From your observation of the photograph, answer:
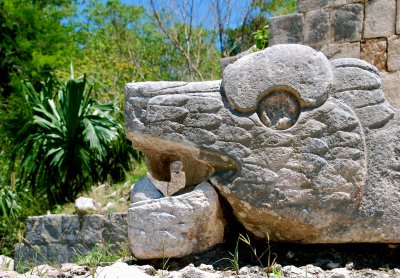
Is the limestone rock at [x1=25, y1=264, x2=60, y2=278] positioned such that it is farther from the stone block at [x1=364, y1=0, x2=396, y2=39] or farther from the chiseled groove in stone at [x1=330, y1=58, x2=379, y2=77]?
the stone block at [x1=364, y1=0, x2=396, y2=39]

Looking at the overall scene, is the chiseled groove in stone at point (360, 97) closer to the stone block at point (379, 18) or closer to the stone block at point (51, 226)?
the stone block at point (379, 18)


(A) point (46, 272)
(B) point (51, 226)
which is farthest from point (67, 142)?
(A) point (46, 272)

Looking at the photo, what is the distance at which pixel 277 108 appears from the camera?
8.65 feet

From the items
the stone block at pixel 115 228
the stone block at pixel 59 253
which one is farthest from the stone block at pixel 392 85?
the stone block at pixel 59 253

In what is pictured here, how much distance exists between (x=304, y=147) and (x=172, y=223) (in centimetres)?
66

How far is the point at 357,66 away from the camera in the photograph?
2.62 m

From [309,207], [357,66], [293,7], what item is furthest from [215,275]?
[293,7]

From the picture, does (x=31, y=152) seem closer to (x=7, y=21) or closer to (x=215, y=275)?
(x=215, y=275)

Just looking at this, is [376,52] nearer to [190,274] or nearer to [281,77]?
[281,77]

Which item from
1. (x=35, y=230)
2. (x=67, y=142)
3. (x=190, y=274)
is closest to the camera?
(x=190, y=274)

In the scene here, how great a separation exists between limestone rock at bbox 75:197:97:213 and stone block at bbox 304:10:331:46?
9.73 ft

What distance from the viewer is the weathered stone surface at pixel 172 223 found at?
2578mm

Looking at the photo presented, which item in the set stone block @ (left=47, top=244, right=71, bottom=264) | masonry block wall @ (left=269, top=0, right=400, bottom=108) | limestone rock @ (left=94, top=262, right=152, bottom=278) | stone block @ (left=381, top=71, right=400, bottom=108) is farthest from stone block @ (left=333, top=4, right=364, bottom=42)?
limestone rock @ (left=94, top=262, right=152, bottom=278)

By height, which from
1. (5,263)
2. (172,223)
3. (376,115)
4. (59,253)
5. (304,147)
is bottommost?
(59,253)
